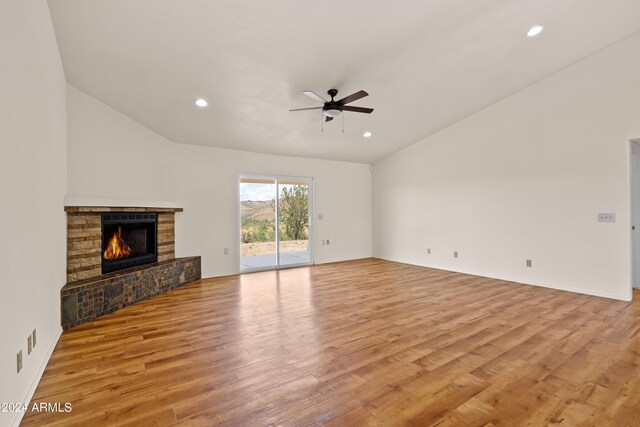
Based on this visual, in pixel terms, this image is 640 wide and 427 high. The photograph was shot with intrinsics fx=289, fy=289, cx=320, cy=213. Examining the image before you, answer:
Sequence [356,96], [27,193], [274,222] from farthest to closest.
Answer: [274,222], [356,96], [27,193]

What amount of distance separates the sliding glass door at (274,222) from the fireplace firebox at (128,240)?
1.78 meters

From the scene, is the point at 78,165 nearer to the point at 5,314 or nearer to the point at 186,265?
the point at 186,265

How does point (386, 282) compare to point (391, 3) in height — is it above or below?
below

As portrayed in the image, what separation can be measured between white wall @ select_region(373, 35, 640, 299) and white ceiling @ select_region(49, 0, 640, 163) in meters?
0.42

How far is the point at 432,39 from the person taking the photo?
11.6 feet

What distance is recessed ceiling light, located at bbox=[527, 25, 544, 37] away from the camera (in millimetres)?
3622

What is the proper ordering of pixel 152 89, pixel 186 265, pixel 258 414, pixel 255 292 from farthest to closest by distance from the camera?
pixel 186 265, pixel 255 292, pixel 152 89, pixel 258 414

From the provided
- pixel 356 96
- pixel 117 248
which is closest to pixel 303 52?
pixel 356 96

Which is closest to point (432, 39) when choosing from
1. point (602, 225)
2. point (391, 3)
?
point (391, 3)

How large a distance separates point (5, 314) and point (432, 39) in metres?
4.54

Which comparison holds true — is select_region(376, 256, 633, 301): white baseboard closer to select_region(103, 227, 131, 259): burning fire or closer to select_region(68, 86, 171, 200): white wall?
select_region(103, 227, 131, 259): burning fire

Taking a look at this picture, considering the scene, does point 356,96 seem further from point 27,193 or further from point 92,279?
point 92,279

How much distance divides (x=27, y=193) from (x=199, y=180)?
12.3 ft

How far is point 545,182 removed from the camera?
4.75 m
